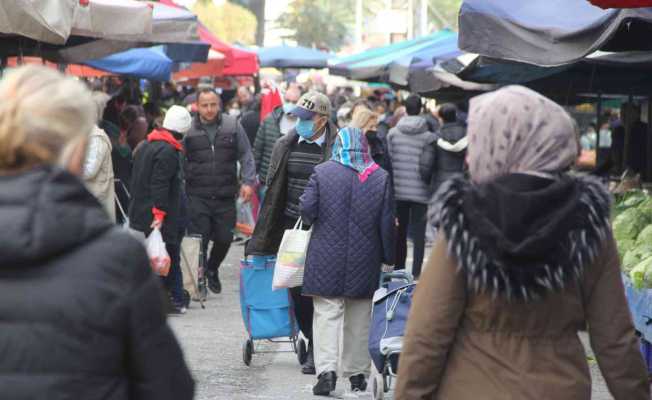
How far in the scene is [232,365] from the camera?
9133 mm

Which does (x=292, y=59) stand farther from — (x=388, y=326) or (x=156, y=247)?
(x=388, y=326)

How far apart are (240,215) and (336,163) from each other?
33.7ft

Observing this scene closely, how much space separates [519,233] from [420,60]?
1609 centimetres

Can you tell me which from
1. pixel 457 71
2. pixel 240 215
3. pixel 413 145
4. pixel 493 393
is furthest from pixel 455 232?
pixel 240 215

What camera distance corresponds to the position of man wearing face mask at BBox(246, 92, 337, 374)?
344 inches

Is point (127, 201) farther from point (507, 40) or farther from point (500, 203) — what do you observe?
point (500, 203)

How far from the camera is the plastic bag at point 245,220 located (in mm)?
17438

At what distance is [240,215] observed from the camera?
59.3ft

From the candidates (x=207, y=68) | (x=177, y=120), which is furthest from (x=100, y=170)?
(x=207, y=68)

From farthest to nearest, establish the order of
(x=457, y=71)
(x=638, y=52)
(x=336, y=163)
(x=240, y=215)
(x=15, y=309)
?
(x=240, y=215), (x=457, y=71), (x=638, y=52), (x=336, y=163), (x=15, y=309)

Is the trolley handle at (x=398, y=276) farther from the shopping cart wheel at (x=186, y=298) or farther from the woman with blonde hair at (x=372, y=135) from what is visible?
the shopping cart wheel at (x=186, y=298)

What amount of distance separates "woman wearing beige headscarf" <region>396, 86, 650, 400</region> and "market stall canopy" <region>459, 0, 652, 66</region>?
13.4 feet

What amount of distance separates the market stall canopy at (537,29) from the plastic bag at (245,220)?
9.14 m

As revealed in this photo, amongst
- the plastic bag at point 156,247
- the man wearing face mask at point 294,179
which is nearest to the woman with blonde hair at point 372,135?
the plastic bag at point 156,247
